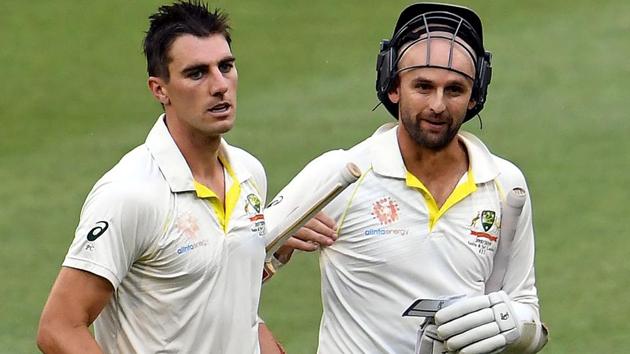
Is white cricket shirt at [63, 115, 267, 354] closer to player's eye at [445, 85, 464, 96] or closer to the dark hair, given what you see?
the dark hair

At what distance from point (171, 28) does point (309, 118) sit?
7.36 meters

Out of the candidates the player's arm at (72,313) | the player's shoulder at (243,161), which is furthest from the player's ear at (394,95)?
the player's arm at (72,313)

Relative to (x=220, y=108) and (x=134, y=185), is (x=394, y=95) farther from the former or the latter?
(x=134, y=185)

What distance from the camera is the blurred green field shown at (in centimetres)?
1023

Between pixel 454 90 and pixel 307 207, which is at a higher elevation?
pixel 454 90

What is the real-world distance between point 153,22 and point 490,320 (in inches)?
65.9

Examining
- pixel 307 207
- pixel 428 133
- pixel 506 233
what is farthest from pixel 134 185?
pixel 506 233

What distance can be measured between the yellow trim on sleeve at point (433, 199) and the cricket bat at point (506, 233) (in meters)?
0.15

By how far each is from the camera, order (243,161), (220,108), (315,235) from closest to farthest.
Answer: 1. (220,108)
2. (243,161)
3. (315,235)

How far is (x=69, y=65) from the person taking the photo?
14.2 m

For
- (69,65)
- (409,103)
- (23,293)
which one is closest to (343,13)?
(69,65)

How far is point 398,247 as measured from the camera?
6.06 meters

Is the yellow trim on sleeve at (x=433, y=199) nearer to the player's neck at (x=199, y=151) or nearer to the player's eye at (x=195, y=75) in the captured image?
the player's neck at (x=199, y=151)

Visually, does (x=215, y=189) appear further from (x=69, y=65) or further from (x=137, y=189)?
(x=69, y=65)
